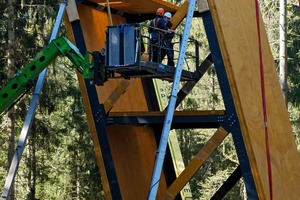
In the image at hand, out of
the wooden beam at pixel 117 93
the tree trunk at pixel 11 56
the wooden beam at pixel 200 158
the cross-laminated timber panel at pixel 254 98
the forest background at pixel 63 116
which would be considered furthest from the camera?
the forest background at pixel 63 116

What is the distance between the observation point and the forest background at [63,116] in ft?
90.2

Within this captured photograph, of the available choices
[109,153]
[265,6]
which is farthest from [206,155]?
[265,6]

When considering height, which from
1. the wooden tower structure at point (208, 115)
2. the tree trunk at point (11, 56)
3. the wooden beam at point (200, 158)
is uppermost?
the tree trunk at point (11, 56)

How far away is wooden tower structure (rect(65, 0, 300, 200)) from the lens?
15984mm

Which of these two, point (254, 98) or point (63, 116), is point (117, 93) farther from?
point (63, 116)

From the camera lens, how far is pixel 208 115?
1645 centimetres

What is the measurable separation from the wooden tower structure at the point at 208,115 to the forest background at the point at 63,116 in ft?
27.9

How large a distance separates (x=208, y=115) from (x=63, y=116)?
21133 millimetres

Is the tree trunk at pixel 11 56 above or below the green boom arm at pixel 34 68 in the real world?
above

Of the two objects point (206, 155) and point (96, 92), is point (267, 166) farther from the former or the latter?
point (96, 92)

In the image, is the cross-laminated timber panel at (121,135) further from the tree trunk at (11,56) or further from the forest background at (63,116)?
the forest background at (63,116)

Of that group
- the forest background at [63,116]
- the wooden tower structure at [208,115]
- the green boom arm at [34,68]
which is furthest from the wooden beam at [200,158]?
the forest background at [63,116]

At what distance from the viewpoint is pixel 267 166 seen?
1631 centimetres

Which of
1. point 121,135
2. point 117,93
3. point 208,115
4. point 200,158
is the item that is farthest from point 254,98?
point 121,135
